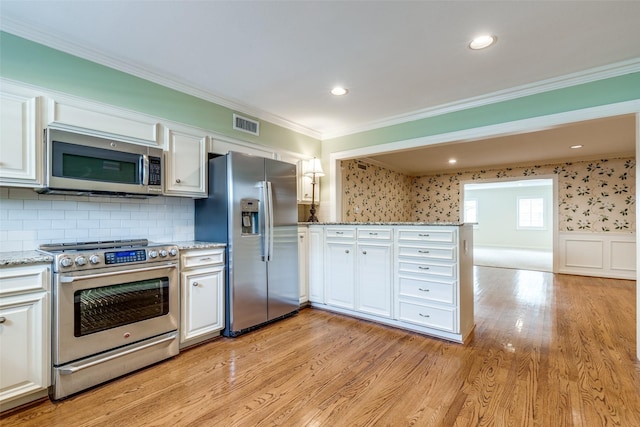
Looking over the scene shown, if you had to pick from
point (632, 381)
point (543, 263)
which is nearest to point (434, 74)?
point (632, 381)

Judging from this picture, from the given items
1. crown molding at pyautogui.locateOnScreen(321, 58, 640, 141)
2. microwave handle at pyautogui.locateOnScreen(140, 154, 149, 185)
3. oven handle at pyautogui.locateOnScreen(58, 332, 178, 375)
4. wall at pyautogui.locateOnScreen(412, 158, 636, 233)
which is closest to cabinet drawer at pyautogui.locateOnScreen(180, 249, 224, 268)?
oven handle at pyautogui.locateOnScreen(58, 332, 178, 375)

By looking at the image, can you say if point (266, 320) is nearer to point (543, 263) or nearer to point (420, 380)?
point (420, 380)

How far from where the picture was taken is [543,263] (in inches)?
295

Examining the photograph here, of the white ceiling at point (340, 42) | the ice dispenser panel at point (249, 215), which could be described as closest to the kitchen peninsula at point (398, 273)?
the ice dispenser panel at point (249, 215)

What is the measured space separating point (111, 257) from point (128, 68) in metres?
1.60

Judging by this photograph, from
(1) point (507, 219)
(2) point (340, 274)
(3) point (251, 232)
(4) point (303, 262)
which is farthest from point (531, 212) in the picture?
(3) point (251, 232)

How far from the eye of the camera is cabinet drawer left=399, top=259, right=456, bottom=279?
9.27ft

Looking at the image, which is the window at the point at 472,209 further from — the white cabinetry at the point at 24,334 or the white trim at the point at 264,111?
the white cabinetry at the point at 24,334

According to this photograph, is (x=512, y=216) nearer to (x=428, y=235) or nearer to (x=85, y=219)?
Result: (x=428, y=235)

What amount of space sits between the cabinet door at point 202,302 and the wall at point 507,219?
35.7 ft

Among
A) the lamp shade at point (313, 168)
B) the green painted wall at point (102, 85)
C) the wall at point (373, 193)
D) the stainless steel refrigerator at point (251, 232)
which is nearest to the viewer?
the green painted wall at point (102, 85)

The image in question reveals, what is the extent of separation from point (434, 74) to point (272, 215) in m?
2.05

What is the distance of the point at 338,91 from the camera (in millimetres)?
3100

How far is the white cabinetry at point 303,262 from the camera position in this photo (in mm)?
3773
